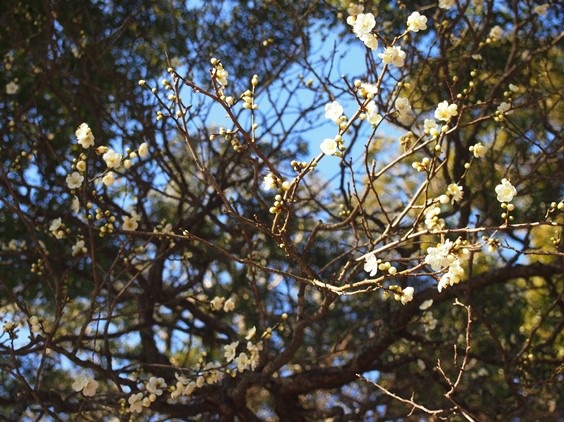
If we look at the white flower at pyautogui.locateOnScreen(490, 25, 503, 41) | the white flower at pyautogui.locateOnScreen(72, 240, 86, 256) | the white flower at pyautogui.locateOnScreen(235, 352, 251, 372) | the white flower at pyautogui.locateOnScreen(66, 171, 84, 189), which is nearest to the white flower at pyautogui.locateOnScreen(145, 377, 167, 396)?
the white flower at pyautogui.locateOnScreen(235, 352, 251, 372)

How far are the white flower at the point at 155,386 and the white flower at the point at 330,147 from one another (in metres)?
1.31

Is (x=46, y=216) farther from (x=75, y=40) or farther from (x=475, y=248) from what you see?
(x=475, y=248)

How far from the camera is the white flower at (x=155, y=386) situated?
2.90m

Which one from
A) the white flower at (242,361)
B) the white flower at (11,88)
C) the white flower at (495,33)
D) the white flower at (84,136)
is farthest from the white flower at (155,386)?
the white flower at (495,33)

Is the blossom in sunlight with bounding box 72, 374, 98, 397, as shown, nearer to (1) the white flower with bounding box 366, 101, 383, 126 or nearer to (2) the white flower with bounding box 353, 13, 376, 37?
(1) the white flower with bounding box 366, 101, 383, 126

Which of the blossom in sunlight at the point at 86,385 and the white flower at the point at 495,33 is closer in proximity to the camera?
the blossom in sunlight at the point at 86,385

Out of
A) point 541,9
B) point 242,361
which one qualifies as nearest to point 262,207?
point 242,361

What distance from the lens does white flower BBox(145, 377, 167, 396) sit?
9.50ft

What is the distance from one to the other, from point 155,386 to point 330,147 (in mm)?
1362

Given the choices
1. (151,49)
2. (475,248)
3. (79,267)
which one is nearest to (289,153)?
(151,49)

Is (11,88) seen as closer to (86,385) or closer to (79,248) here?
(79,248)

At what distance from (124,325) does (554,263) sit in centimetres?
274

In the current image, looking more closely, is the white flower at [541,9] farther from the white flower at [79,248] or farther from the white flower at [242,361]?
the white flower at [79,248]

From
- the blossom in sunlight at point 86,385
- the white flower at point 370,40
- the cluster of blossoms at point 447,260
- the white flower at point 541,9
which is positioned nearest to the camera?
the cluster of blossoms at point 447,260
